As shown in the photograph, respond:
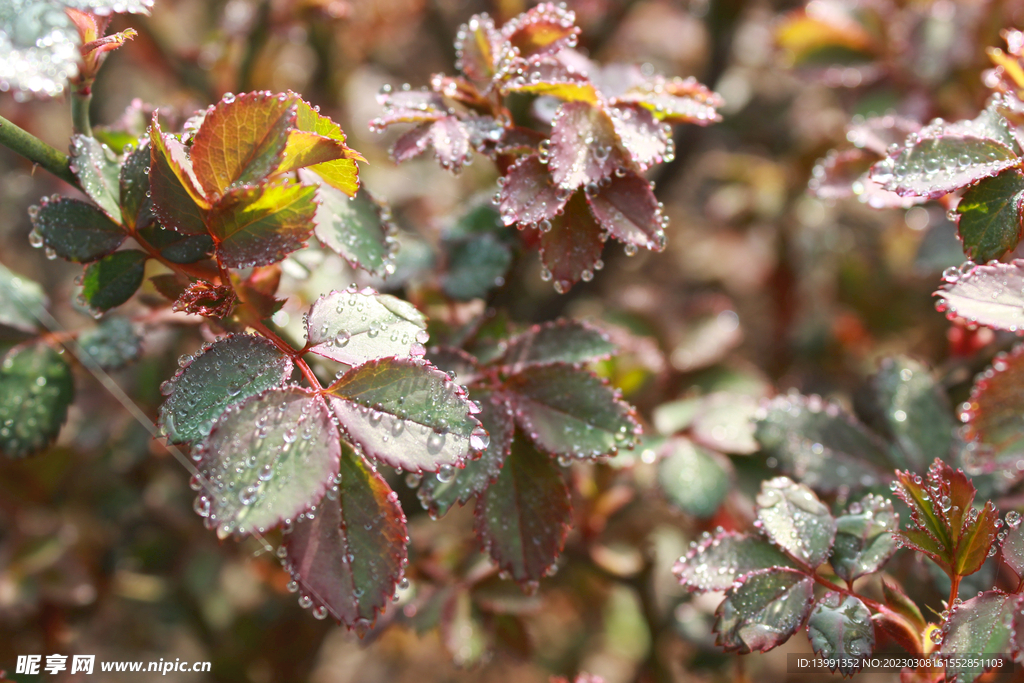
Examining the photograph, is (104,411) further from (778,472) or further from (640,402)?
(778,472)

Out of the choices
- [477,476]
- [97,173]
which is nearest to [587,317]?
[477,476]

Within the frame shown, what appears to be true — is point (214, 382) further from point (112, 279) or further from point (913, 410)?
point (913, 410)

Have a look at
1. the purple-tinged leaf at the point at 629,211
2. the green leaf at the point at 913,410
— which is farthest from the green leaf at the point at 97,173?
the green leaf at the point at 913,410

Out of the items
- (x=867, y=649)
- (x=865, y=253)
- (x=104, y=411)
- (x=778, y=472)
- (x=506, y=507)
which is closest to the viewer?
(x=867, y=649)

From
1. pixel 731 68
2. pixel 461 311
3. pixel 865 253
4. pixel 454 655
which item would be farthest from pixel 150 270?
pixel 865 253

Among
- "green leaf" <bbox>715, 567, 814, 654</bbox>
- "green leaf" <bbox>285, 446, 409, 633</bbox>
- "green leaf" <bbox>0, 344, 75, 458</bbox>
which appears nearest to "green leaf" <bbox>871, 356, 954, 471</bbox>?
"green leaf" <bbox>715, 567, 814, 654</bbox>

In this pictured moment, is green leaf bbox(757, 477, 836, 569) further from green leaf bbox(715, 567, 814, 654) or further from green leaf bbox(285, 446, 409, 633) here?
green leaf bbox(285, 446, 409, 633)

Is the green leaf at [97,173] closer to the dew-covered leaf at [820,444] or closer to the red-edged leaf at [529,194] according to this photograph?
the red-edged leaf at [529,194]
